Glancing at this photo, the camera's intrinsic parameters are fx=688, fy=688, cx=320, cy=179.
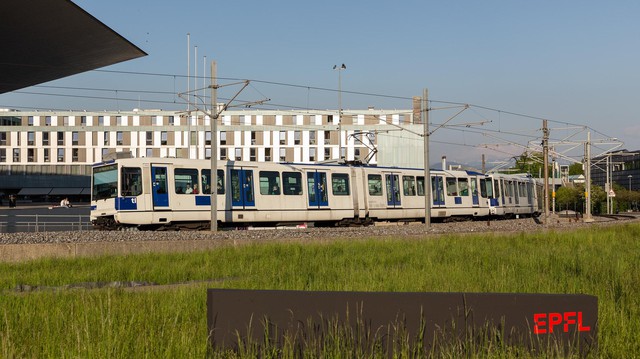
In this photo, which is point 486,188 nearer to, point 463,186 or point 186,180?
point 463,186

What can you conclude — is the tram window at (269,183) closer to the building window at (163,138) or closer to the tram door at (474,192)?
the tram door at (474,192)

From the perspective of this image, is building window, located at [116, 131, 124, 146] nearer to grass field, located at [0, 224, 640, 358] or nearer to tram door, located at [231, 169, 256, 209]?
tram door, located at [231, 169, 256, 209]

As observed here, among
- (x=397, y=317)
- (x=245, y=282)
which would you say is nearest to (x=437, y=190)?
(x=245, y=282)

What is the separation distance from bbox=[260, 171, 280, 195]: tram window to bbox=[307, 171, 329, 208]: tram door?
1741 mm

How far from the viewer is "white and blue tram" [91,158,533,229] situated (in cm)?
2494

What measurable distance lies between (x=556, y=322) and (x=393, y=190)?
29740mm

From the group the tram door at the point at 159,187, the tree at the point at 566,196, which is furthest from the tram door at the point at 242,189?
the tree at the point at 566,196

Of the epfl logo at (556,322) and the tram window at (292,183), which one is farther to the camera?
the tram window at (292,183)

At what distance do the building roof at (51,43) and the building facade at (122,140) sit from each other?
4146 cm

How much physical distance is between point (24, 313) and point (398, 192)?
92.0ft

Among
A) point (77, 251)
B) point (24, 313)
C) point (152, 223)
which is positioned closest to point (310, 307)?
point (24, 313)

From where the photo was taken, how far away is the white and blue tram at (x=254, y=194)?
24938 millimetres

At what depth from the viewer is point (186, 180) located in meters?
26.1

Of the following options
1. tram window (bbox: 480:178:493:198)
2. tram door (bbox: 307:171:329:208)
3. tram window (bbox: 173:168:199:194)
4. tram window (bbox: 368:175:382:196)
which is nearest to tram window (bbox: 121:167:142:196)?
tram window (bbox: 173:168:199:194)
